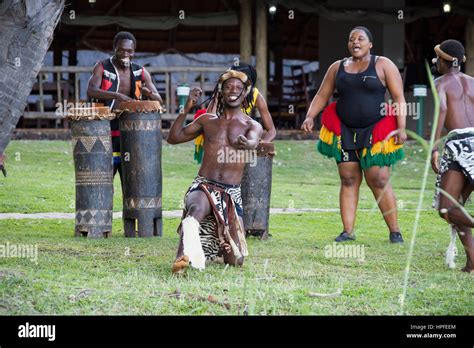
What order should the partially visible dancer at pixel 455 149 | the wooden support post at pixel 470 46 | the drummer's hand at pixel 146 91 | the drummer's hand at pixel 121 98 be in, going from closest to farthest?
the partially visible dancer at pixel 455 149 → the drummer's hand at pixel 121 98 → the drummer's hand at pixel 146 91 → the wooden support post at pixel 470 46

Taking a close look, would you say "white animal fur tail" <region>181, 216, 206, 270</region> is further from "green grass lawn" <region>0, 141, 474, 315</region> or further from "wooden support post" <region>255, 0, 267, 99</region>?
"wooden support post" <region>255, 0, 267, 99</region>

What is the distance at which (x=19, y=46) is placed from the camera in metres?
6.00

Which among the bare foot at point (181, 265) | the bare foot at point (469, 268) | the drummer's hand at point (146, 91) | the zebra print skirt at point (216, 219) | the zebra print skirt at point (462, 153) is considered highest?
the drummer's hand at point (146, 91)

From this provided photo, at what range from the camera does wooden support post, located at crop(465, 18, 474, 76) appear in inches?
774

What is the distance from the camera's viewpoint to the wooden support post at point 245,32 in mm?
19812

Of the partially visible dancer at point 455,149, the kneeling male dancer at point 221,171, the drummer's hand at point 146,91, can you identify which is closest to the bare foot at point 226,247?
the kneeling male dancer at point 221,171

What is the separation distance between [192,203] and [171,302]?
1439mm

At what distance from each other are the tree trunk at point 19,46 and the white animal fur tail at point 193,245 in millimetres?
1336

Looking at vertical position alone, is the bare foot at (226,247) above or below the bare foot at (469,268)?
above

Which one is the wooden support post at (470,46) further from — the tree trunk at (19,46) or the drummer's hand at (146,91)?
the tree trunk at (19,46)

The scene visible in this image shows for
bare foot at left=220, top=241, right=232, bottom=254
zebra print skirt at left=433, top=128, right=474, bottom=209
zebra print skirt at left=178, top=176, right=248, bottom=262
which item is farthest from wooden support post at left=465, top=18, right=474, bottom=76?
bare foot at left=220, top=241, right=232, bottom=254

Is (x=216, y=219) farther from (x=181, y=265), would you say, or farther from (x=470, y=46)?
(x=470, y=46)

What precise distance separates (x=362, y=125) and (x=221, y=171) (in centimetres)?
A: 202
